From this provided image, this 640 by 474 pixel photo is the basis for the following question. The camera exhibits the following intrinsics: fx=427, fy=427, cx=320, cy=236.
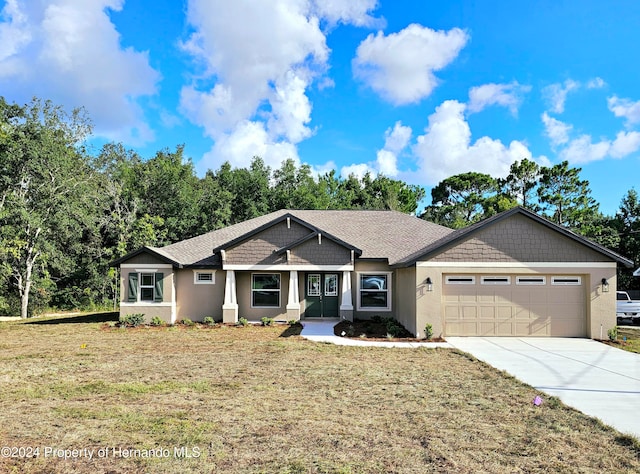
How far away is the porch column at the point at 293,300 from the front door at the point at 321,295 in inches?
41.4

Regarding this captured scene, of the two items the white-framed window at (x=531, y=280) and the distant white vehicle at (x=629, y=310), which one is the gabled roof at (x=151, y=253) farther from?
the distant white vehicle at (x=629, y=310)

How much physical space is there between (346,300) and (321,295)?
148cm

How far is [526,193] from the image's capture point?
132 ft

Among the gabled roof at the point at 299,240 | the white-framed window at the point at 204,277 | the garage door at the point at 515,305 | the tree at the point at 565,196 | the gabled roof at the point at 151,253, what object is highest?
the tree at the point at 565,196

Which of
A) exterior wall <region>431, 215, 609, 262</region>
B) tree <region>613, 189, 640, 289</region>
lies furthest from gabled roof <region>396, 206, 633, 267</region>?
tree <region>613, 189, 640, 289</region>

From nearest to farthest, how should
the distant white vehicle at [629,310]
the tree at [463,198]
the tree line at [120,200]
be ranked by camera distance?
the distant white vehicle at [629,310] < the tree line at [120,200] < the tree at [463,198]

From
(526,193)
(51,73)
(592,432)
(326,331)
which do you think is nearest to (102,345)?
(326,331)

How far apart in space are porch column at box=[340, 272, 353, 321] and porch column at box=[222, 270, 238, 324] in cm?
457

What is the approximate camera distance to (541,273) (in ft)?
46.2

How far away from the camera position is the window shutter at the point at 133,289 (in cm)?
1816

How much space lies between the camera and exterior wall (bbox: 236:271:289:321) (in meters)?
18.9

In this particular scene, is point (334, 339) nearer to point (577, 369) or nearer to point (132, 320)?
point (577, 369)

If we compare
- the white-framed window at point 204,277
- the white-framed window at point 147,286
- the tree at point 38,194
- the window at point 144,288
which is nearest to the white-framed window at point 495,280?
the white-framed window at point 204,277

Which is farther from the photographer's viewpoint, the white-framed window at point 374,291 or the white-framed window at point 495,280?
the white-framed window at point 374,291
